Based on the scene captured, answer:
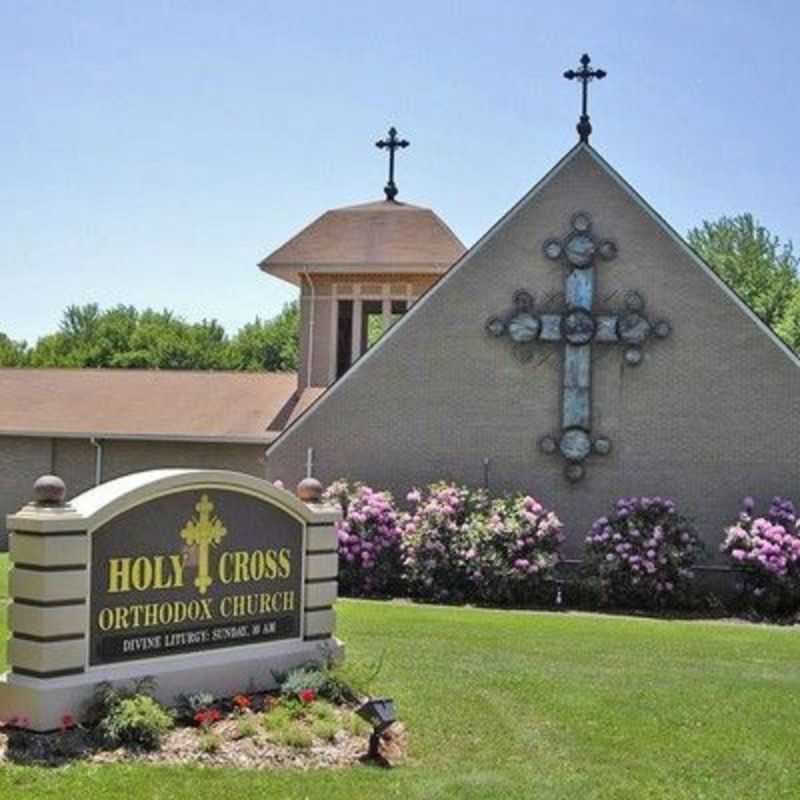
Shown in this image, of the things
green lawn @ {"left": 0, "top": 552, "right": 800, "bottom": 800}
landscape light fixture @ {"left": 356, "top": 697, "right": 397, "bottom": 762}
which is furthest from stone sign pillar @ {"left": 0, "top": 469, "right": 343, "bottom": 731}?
landscape light fixture @ {"left": 356, "top": 697, "right": 397, "bottom": 762}

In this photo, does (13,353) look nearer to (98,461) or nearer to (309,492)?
(98,461)

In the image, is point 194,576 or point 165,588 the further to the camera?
point 194,576

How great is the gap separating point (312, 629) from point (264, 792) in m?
3.07

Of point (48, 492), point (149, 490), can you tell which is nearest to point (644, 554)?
point (149, 490)

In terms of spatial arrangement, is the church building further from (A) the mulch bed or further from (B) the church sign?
(A) the mulch bed

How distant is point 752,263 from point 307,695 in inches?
2581

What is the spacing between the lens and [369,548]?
70.8 feet

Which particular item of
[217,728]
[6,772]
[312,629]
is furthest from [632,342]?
[6,772]

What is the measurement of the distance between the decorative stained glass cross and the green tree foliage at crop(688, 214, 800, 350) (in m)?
46.1

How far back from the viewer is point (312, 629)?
11094 mm

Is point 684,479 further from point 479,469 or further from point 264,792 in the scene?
point 264,792

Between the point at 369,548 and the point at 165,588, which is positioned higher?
the point at 165,588

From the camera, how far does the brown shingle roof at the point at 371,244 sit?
27.9 m

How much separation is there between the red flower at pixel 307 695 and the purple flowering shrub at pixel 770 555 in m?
12.3
